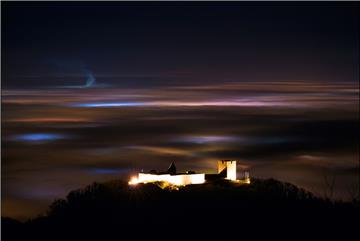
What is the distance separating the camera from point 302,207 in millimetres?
31516

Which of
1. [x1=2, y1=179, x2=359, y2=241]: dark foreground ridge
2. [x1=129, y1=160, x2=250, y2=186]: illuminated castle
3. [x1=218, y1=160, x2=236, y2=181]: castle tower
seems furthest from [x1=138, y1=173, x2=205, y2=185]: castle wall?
[x1=218, y1=160, x2=236, y2=181]: castle tower

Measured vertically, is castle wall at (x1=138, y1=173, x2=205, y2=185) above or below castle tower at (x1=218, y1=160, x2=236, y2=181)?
below

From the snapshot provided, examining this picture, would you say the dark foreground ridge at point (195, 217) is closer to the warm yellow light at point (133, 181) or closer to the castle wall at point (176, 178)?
the warm yellow light at point (133, 181)

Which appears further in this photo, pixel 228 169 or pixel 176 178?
pixel 228 169

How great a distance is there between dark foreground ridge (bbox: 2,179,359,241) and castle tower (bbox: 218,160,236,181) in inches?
47.8

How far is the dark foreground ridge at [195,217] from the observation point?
27.8m

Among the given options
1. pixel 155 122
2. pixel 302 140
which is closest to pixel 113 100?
pixel 155 122

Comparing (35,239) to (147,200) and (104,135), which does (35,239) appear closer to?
(147,200)

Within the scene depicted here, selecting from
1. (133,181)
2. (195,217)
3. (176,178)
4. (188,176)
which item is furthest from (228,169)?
(195,217)

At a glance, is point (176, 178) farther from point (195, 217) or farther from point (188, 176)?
point (195, 217)

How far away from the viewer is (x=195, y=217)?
29.8 metres

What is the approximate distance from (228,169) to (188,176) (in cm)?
285

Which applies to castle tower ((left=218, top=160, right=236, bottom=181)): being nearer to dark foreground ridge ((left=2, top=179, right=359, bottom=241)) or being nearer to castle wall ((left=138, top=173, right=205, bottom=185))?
dark foreground ridge ((left=2, top=179, right=359, bottom=241))

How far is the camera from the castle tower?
34875mm
